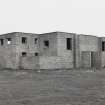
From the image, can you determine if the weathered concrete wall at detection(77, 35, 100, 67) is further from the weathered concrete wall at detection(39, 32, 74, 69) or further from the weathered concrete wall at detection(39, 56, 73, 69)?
the weathered concrete wall at detection(39, 56, 73, 69)

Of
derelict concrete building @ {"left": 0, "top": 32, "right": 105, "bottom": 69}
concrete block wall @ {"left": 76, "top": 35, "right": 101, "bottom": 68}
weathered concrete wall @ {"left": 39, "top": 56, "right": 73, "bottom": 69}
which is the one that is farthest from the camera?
concrete block wall @ {"left": 76, "top": 35, "right": 101, "bottom": 68}

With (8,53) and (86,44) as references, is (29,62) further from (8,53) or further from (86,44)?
(86,44)

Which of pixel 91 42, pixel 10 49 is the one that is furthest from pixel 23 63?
pixel 91 42

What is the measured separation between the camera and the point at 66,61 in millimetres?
25453

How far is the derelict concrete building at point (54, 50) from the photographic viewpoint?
974 inches

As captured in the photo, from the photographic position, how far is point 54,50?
2516 centimetres

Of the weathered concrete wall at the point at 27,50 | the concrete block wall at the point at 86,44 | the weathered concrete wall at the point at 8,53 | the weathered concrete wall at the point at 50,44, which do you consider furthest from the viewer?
the concrete block wall at the point at 86,44

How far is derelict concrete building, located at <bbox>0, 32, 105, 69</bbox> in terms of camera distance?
24.8 m

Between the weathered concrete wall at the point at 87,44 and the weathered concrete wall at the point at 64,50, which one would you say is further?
the weathered concrete wall at the point at 87,44

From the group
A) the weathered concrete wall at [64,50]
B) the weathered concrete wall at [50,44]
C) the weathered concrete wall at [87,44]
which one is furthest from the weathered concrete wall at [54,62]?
the weathered concrete wall at [87,44]

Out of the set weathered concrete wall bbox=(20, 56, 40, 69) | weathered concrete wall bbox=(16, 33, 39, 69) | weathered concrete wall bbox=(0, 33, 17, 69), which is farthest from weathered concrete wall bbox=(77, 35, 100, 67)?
weathered concrete wall bbox=(0, 33, 17, 69)

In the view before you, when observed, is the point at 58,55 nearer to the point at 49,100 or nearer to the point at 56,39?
the point at 56,39

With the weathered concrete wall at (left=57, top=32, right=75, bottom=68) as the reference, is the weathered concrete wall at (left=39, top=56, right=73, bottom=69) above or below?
below

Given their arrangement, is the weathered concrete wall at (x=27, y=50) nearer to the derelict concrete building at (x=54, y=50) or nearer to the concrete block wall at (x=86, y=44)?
the derelict concrete building at (x=54, y=50)
